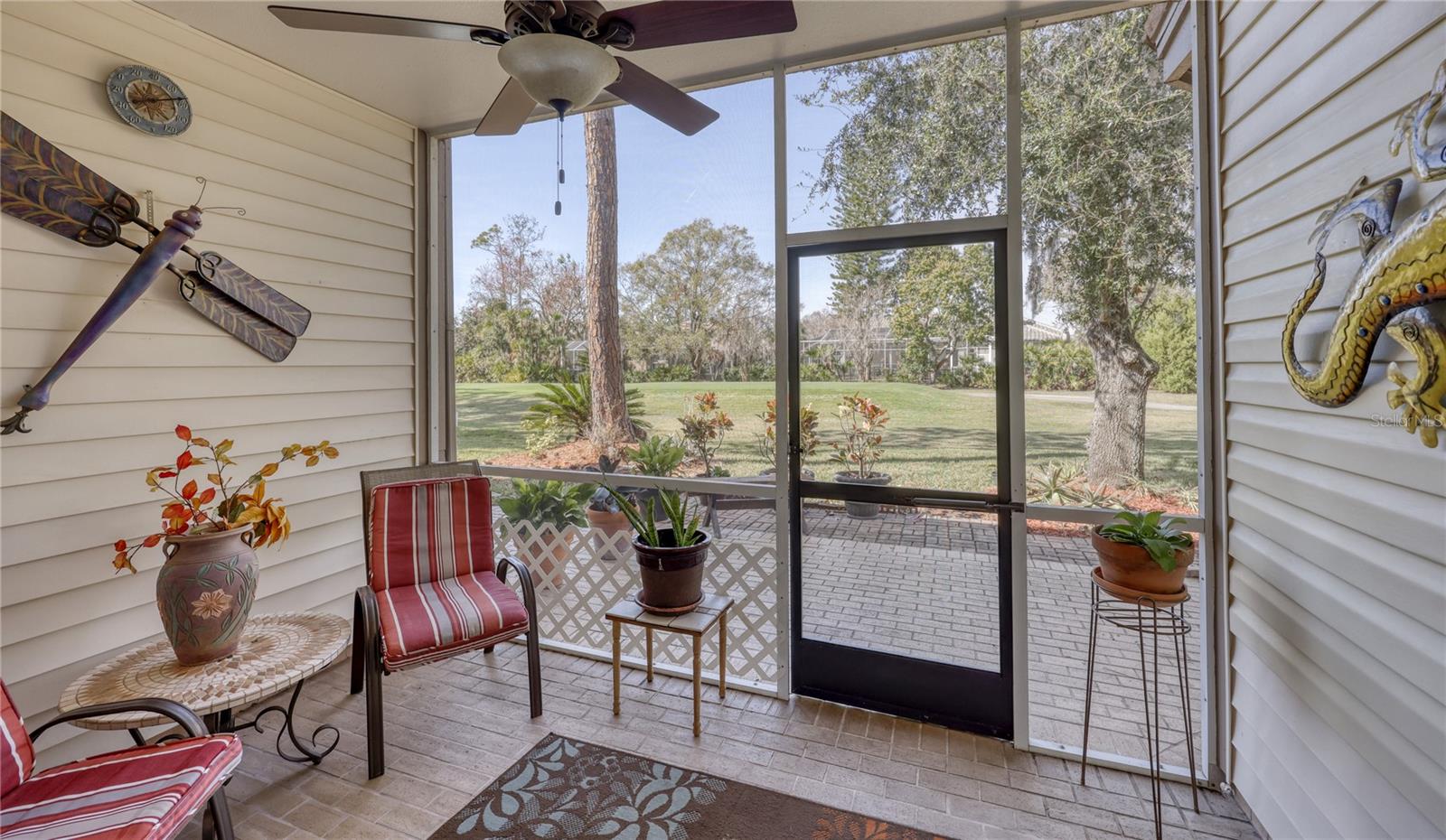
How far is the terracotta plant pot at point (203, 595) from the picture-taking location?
1978 millimetres

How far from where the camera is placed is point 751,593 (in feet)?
9.33

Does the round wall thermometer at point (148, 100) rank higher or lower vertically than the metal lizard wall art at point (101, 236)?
higher

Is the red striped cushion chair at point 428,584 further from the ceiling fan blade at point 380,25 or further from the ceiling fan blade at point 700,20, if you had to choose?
the ceiling fan blade at point 700,20

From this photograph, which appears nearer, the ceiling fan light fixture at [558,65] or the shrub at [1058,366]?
the ceiling fan light fixture at [558,65]

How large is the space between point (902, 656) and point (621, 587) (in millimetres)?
1484

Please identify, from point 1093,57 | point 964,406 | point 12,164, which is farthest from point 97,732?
point 1093,57

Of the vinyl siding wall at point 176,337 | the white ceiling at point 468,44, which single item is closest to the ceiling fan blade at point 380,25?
the white ceiling at point 468,44

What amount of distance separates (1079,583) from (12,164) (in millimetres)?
4328

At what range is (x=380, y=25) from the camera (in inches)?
60.5

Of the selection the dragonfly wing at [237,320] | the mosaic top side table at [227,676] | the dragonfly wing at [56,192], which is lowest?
the mosaic top side table at [227,676]

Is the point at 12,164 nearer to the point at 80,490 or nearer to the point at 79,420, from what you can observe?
the point at 79,420

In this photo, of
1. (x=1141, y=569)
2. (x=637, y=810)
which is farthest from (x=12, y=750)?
(x=1141, y=569)

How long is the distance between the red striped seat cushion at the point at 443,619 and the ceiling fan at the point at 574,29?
2.01 metres

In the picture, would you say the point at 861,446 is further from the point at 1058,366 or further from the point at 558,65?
the point at 558,65
